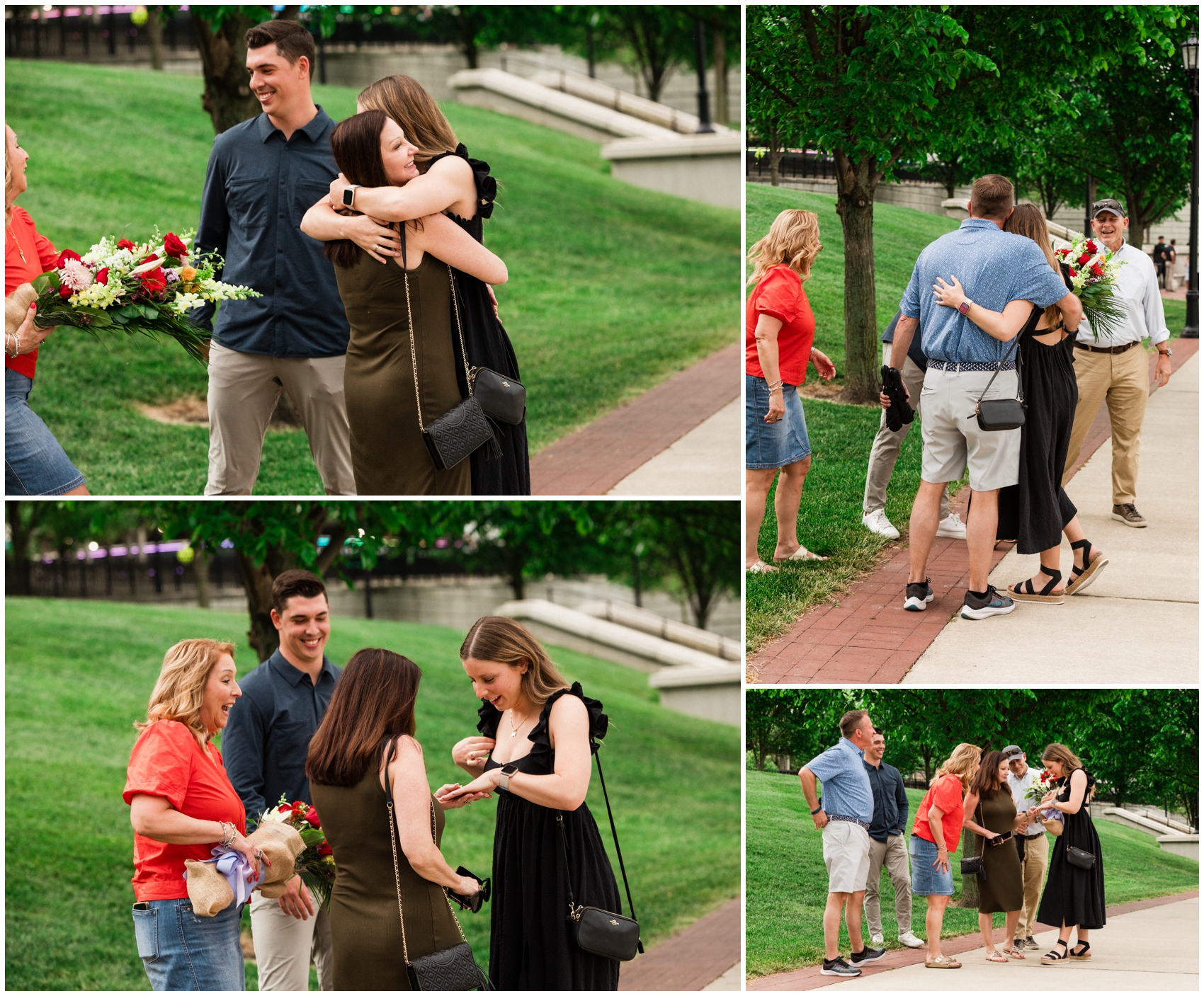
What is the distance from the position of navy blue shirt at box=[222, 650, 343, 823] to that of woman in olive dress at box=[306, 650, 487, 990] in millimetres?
850

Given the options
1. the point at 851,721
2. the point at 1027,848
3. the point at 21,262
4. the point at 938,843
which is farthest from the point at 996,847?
the point at 21,262

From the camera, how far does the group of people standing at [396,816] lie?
3.61 m

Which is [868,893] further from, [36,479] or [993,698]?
[36,479]

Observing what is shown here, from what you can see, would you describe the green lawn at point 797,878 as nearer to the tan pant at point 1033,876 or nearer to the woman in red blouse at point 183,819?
the tan pant at point 1033,876

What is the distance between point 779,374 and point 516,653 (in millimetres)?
2524

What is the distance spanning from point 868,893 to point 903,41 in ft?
12.9

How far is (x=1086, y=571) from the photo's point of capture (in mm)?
5691

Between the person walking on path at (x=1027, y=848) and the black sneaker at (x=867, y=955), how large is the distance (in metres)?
0.71

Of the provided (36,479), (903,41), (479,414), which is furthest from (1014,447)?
(36,479)

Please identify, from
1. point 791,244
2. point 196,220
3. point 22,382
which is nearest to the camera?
point 22,382

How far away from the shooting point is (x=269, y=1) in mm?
8023

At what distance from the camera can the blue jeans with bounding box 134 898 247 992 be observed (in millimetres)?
3959

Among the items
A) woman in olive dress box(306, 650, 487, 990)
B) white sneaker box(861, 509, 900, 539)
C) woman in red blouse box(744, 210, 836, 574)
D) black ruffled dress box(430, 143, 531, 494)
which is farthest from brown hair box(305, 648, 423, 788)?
white sneaker box(861, 509, 900, 539)

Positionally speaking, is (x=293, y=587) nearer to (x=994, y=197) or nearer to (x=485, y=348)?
(x=485, y=348)
